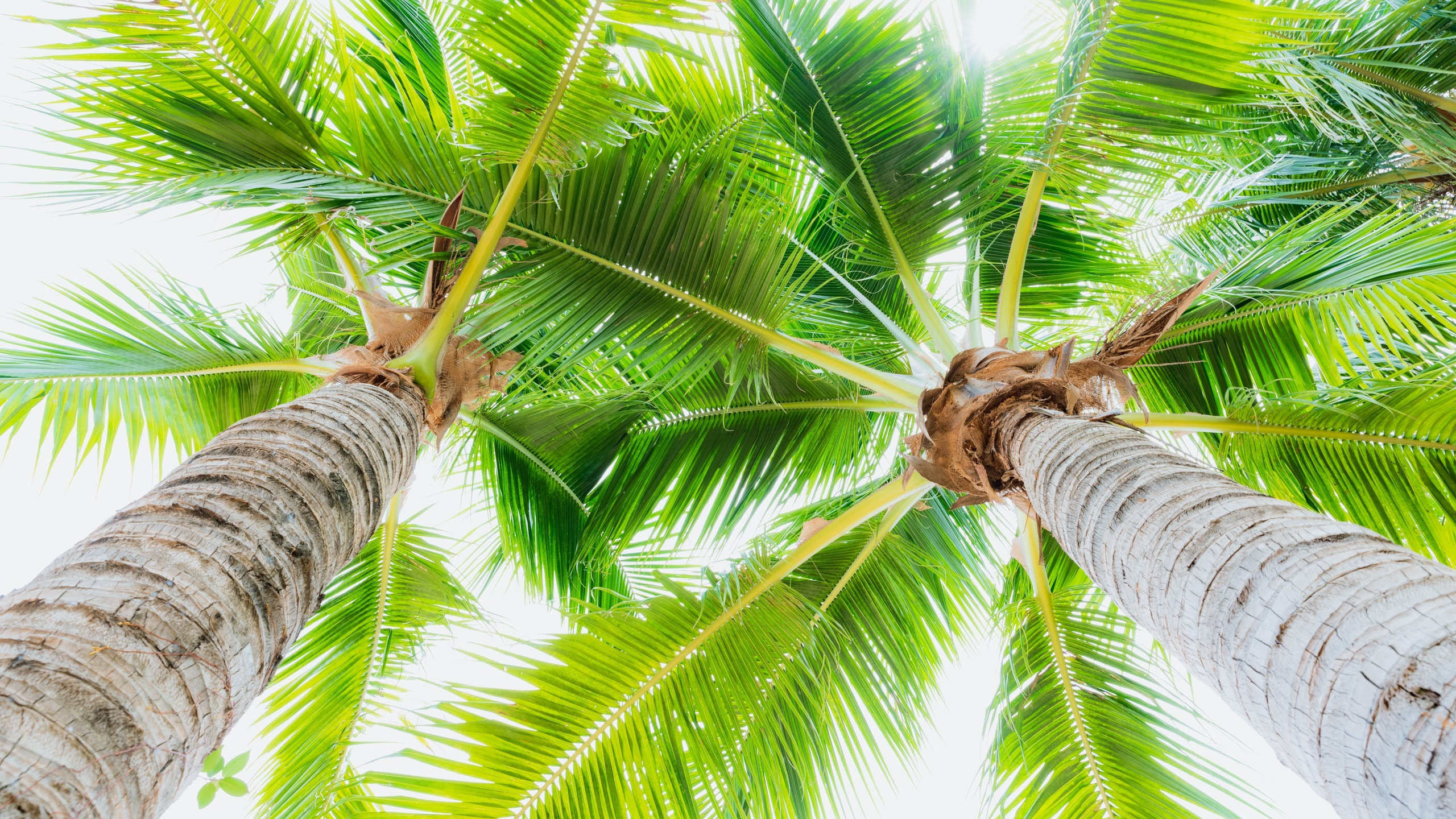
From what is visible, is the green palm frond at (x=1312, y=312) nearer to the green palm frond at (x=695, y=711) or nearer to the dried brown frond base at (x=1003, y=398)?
the dried brown frond base at (x=1003, y=398)

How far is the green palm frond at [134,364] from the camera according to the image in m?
2.83

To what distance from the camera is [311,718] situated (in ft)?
9.68

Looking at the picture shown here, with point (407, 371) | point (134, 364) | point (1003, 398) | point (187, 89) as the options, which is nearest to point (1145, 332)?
point (1003, 398)

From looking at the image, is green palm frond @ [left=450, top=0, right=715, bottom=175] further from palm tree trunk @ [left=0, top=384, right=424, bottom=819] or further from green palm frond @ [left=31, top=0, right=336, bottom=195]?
palm tree trunk @ [left=0, top=384, right=424, bottom=819]

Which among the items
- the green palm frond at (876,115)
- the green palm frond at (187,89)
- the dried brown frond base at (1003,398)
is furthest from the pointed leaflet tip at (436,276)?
the dried brown frond base at (1003,398)

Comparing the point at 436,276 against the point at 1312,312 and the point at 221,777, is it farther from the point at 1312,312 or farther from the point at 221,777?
the point at 1312,312

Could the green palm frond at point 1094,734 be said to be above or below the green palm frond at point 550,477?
below

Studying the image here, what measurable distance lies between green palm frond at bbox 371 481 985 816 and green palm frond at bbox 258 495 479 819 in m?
0.78

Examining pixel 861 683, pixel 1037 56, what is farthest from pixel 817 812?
pixel 1037 56

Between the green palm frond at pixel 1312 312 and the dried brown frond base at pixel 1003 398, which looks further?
the green palm frond at pixel 1312 312

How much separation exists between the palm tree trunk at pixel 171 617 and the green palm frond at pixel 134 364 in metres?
1.40

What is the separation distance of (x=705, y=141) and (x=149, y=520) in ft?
7.65

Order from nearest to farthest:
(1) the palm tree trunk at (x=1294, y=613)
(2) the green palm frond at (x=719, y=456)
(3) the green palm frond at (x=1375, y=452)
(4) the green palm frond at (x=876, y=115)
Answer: (1) the palm tree trunk at (x=1294, y=613) < (3) the green palm frond at (x=1375, y=452) < (4) the green palm frond at (x=876, y=115) < (2) the green palm frond at (x=719, y=456)

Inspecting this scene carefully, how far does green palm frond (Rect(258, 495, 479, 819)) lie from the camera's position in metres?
2.78
